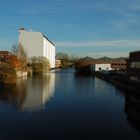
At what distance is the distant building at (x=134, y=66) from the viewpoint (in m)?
31.7

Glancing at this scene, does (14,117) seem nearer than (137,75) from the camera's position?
Yes

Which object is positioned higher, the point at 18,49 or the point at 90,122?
the point at 18,49

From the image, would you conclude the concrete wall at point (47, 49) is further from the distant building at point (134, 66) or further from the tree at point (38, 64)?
the distant building at point (134, 66)

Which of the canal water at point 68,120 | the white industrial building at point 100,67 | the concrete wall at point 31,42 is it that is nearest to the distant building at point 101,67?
the white industrial building at point 100,67

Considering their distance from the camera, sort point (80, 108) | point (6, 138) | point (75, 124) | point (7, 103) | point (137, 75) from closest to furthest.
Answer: point (6, 138)
point (75, 124)
point (80, 108)
point (7, 103)
point (137, 75)

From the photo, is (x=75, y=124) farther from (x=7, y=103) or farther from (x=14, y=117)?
(x=7, y=103)

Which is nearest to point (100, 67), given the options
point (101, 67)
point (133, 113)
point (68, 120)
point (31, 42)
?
point (101, 67)

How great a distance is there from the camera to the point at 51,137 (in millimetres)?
12086

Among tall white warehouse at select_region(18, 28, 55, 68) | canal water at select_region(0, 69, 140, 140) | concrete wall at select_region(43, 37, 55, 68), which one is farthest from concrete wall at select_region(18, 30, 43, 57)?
canal water at select_region(0, 69, 140, 140)

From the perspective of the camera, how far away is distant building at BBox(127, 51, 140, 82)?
31709mm

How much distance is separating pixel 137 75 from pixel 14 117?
18.4 meters

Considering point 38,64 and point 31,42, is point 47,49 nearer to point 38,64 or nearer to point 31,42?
point 31,42

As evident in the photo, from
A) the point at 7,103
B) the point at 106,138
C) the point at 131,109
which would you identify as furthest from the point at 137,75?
the point at 106,138

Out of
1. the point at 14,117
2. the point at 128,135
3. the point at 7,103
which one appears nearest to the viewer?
the point at 128,135
